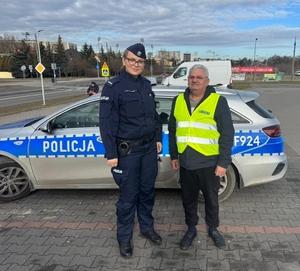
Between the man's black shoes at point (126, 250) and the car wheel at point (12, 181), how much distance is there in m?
1.89

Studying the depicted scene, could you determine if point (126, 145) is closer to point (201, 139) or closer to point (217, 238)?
point (201, 139)

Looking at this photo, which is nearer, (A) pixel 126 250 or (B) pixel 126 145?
(B) pixel 126 145

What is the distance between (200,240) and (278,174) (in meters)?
1.43

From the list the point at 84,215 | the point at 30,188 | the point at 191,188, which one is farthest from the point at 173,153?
the point at 30,188

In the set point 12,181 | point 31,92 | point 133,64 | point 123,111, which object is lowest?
point 31,92

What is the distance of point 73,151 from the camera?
370cm

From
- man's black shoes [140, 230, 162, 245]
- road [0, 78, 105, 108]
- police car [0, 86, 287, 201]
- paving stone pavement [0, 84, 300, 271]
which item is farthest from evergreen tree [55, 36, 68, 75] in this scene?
man's black shoes [140, 230, 162, 245]

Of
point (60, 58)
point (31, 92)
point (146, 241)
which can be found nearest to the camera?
point (146, 241)

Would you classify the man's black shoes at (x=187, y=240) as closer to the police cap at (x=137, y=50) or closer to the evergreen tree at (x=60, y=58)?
the police cap at (x=137, y=50)

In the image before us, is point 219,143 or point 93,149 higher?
point 219,143

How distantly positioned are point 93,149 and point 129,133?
125 cm

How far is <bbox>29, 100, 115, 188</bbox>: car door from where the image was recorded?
3672 mm

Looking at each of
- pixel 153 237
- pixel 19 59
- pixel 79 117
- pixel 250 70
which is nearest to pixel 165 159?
pixel 153 237

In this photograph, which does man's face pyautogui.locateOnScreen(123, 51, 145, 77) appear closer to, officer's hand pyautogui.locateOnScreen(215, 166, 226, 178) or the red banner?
officer's hand pyautogui.locateOnScreen(215, 166, 226, 178)
